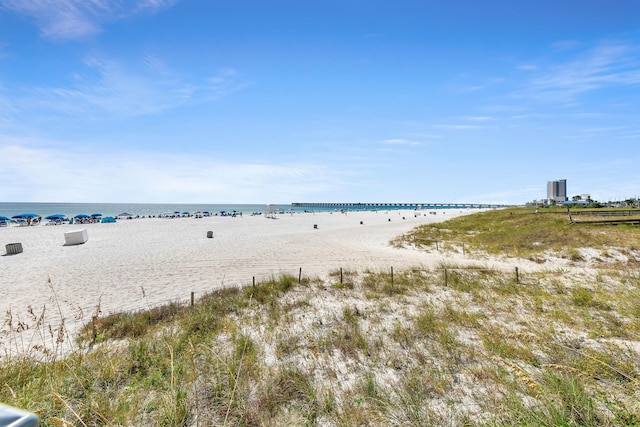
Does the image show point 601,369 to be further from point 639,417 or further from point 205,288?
point 205,288

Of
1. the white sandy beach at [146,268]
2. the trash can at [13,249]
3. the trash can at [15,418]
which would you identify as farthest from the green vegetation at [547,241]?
the trash can at [13,249]

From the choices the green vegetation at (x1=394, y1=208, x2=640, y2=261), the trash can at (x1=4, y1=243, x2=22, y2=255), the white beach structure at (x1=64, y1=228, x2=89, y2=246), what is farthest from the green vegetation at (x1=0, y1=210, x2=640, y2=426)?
the white beach structure at (x1=64, y1=228, x2=89, y2=246)

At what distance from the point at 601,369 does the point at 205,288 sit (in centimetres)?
1143

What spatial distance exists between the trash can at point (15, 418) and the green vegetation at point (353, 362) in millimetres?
1071

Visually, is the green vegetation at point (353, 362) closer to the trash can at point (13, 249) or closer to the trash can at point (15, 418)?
the trash can at point (15, 418)

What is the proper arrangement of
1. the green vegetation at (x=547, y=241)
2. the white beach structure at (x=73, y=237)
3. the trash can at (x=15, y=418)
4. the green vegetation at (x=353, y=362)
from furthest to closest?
the white beach structure at (x=73, y=237)
the green vegetation at (x=547, y=241)
the green vegetation at (x=353, y=362)
the trash can at (x=15, y=418)

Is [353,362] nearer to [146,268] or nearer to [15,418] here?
[15,418]

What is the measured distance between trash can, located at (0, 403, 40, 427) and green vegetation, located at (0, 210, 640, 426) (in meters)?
1.07

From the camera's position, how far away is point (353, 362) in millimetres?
5227

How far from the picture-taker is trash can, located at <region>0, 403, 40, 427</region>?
1321mm

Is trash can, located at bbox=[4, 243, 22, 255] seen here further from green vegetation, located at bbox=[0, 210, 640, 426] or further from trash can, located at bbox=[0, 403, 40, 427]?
trash can, located at bbox=[0, 403, 40, 427]

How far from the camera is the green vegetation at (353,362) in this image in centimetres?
366

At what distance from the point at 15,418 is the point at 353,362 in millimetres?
4707

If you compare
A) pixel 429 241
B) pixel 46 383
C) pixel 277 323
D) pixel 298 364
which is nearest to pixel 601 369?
pixel 298 364
